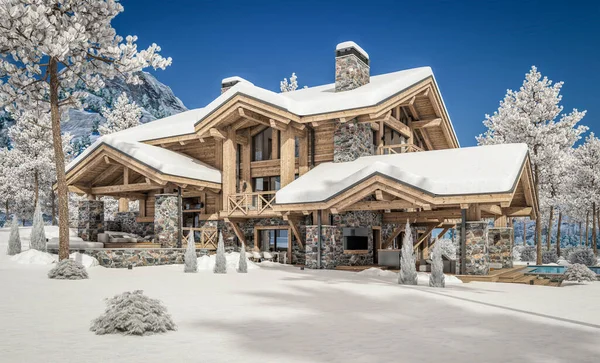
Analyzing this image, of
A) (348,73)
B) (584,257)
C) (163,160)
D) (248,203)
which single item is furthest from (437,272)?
(584,257)

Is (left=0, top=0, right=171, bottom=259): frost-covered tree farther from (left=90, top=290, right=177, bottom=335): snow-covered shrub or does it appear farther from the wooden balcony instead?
(left=90, top=290, right=177, bottom=335): snow-covered shrub

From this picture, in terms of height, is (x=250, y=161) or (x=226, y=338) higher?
(x=250, y=161)

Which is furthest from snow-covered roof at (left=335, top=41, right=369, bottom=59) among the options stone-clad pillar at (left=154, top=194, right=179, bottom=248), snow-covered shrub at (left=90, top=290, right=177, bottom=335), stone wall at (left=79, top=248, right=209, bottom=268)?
snow-covered shrub at (left=90, top=290, right=177, bottom=335)

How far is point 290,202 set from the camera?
63.0 feet

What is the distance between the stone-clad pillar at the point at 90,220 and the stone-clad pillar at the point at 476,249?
17.3m

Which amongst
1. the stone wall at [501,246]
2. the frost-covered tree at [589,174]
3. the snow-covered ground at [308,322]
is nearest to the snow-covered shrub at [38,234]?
the snow-covered ground at [308,322]

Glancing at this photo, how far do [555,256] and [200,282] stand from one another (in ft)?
77.7

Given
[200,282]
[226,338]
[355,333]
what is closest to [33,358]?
[226,338]

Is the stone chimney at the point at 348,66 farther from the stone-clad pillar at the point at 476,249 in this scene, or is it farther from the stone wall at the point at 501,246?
the stone-clad pillar at the point at 476,249

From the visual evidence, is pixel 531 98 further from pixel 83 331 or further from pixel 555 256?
pixel 83 331

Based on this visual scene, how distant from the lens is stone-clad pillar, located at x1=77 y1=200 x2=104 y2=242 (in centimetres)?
2415

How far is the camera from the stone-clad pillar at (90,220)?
24155 millimetres

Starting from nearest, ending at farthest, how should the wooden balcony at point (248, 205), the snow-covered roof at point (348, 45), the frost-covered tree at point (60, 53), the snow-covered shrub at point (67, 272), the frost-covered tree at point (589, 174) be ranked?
the snow-covered shrub at point (67, 272)
the frost-covered tree at point (60, 53)
the wooden balcony at point (248, 205)
the snow-covered roof at point (348, 45)
the frost-covered tree at point (589, 174)

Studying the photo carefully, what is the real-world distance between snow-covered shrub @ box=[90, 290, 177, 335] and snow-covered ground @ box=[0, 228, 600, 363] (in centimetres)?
21
